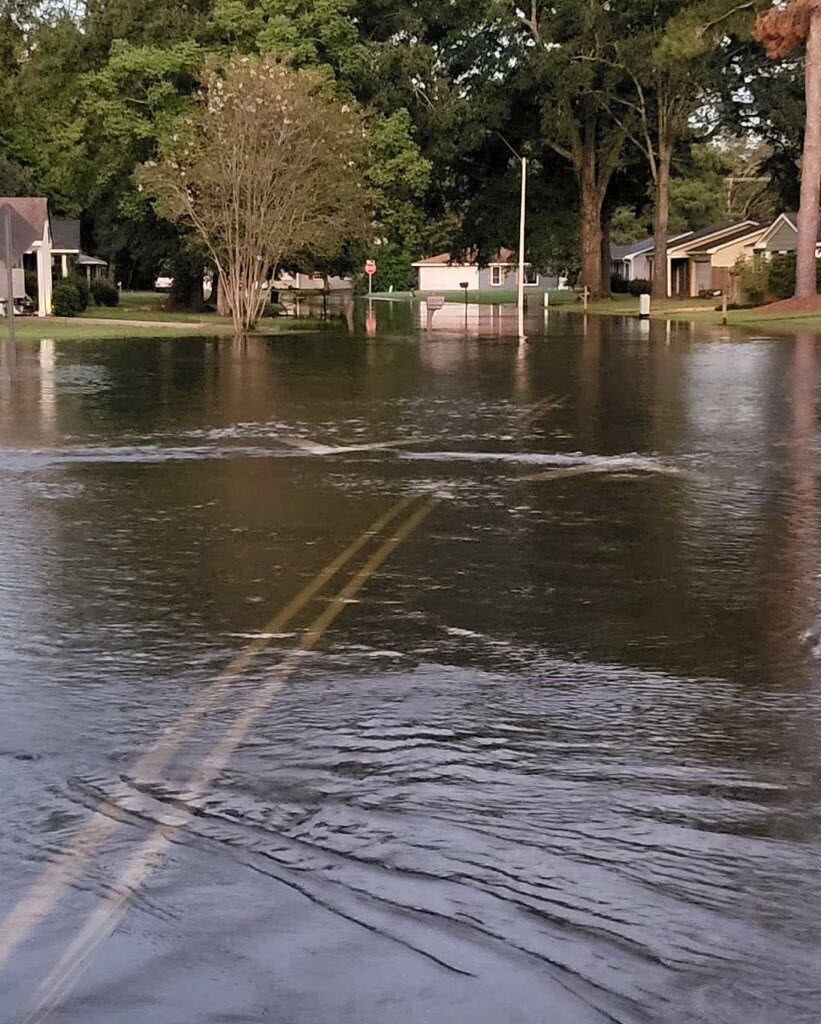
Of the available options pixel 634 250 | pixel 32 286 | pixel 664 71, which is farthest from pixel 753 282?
pixel 634 250

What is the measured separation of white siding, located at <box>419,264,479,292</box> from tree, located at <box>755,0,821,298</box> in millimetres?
111190

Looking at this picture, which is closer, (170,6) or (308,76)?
(308,76)

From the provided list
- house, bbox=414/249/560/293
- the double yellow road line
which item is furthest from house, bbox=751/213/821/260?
house, bbox=414/249/560/293

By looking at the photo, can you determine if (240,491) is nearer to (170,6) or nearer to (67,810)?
(67,810)

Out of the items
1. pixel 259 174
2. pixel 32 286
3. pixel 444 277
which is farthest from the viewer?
pixel 444 277

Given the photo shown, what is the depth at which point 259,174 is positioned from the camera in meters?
51.6

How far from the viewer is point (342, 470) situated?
15562 millimetres

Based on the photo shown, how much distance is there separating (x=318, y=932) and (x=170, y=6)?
227ft

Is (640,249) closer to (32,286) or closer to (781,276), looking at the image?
(781,276)

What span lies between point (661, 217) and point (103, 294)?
29654 millimetres

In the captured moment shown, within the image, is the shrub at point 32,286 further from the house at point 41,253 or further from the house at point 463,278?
the house at point 463,278

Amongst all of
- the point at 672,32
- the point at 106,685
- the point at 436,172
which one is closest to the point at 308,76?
the point at 672,32

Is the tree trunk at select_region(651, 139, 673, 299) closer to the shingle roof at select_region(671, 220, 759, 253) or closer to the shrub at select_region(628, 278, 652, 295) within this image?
the shingle roof at select_region(671, 220, 759, 253)

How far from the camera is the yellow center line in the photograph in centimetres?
462
